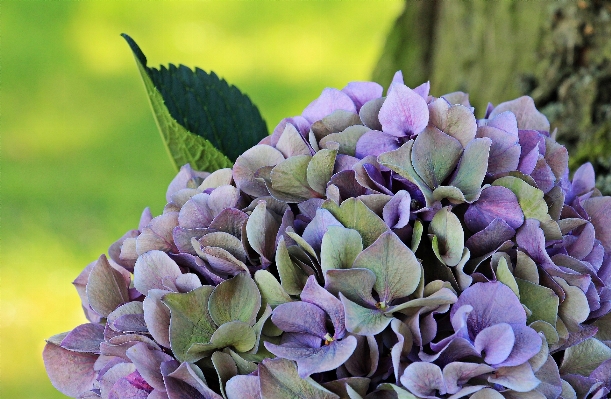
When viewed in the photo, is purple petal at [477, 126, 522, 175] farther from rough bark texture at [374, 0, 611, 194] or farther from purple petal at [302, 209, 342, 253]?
rough bark texture at [374, 0, 611, 194]

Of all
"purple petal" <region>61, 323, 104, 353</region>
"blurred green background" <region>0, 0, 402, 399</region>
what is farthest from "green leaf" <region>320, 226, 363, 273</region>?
"blurred green background" <region>0, 0, 402, 399</region>

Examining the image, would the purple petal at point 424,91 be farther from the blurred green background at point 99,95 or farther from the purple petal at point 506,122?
the blurred green background at point 99,95

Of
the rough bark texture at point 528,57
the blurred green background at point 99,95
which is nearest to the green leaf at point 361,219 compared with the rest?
the rough bark texture at point 528,57

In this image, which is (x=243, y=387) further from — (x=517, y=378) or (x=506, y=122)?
(x=506, y=122)

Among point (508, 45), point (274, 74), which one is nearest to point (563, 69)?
point (508, 45)

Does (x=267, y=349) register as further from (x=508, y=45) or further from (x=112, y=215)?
(x=112, y=215)
